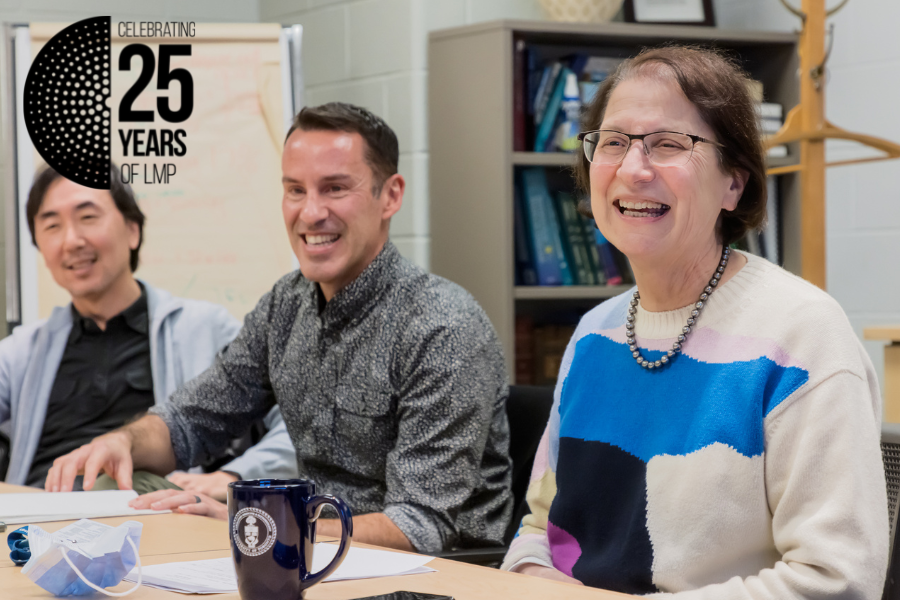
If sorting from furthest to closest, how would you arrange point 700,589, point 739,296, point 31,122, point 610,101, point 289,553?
1. point 31,122
2. point 610,101
3. point 739,296
4. point 700,589
5. point 289,553

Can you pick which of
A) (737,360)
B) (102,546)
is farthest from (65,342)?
(737,360)

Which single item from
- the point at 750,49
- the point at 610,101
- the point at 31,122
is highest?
the point at 750,49

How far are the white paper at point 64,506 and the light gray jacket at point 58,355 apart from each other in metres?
0.94

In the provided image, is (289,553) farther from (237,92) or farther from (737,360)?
(237,92)

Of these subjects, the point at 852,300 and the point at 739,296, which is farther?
the point at 852,300

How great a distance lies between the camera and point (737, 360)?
108 centimetres

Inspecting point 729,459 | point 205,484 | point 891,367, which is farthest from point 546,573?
point 891,367

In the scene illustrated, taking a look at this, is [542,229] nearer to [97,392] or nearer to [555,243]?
[555,243]

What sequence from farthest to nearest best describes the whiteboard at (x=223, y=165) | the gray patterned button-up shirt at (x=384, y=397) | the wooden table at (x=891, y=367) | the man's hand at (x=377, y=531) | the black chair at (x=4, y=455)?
the whiteboard at (x=223, y=165) → the black chair at (x=4, y=455) → the wooden table at (x=891, y=367) → the gray patterned button-up shirt at (x=384, y=397) → the man's hand at (x=377, y=531)

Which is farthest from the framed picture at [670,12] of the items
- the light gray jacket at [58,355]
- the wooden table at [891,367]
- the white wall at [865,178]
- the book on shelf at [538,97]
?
the light gray jacket at [58,355]

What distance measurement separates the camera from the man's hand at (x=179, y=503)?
54.0 inches

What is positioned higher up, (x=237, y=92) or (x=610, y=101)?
(x=237, y=92)

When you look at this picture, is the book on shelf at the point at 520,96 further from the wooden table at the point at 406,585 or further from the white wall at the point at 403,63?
the wooden table at the point at 406,585

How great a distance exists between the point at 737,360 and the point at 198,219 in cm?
193
